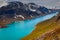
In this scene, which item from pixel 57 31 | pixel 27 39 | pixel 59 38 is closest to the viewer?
pixel 59 38

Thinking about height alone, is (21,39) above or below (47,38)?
above

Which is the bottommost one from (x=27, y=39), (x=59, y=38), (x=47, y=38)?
(x=59, y=38)

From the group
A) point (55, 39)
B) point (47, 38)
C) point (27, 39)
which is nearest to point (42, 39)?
point (47, 38)

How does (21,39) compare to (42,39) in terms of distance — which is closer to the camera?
(42,39)

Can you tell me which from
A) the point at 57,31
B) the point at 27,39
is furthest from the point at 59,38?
the point at 27,39

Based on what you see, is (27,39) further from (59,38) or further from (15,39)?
(59,38)

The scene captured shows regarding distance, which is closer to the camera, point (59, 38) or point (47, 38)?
point (59, 38)

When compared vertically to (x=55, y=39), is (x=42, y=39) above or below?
above

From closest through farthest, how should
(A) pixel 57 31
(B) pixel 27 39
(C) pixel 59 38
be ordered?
(C) pixel 59 38
(A) pixel 57 31
(B) pixel 27 39

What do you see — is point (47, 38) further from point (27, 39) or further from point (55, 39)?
point (27, 39)
